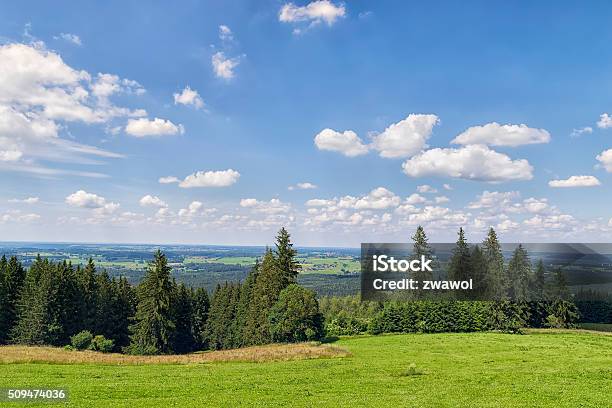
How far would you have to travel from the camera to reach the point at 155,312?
232 feet

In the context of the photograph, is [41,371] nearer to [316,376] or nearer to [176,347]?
[316,376]

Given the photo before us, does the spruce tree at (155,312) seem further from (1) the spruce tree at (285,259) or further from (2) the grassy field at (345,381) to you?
(2) the grassy field at (345,381)

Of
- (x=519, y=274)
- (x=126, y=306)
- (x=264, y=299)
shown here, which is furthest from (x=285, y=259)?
(x=519, y=274)

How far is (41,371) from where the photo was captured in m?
32.0

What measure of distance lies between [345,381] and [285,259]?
146 ft

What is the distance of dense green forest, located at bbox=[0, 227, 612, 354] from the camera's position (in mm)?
69562

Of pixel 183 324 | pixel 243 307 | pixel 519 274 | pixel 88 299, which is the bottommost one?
pixel 183 324

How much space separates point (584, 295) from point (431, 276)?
37.8 meters

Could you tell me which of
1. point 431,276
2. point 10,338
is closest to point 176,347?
point 10,338

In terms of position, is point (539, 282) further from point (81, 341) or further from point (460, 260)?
point (81, 341)

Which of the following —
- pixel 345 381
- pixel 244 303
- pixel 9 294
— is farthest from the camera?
pixel 244 303

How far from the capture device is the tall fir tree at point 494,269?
8081 centimetres

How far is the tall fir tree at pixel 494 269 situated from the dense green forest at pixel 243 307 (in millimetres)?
189

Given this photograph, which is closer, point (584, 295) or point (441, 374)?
point (441, 374)
